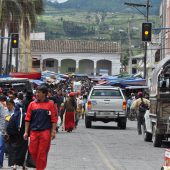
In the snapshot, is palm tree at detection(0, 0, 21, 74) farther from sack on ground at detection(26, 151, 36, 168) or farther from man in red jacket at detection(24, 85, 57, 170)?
man in red jacket at detection(24, 85, 57, 170)

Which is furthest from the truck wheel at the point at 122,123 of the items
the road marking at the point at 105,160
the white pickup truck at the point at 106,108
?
the road marking at the point at 105,160

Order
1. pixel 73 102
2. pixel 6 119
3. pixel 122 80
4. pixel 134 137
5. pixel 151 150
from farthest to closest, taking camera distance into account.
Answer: pixel 122 80 < pixel 73 102 < pixel 134 137 < pixel 151 150 < pixel 6 119

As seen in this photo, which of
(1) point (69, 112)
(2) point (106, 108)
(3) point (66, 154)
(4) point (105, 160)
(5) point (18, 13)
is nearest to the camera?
(4) point (105, 160)

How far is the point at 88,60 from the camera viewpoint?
448 ft

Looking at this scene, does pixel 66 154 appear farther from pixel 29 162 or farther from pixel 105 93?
pixel 105 93

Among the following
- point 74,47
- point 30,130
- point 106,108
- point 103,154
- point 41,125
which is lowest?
point 103,154

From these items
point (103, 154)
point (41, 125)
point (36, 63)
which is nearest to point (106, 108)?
point (103, 154)

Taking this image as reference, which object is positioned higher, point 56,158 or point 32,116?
point 32,116

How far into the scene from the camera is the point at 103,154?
19234 mm

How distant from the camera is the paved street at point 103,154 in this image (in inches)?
636

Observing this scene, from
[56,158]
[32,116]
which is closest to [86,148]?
[56,158]

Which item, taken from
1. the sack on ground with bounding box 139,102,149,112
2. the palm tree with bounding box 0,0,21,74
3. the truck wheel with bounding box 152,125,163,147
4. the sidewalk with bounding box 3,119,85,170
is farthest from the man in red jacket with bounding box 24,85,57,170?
the palm tree with bounding box 0,0,21,74

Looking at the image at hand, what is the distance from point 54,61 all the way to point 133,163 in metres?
119

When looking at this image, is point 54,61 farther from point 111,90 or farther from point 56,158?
point 56,158
